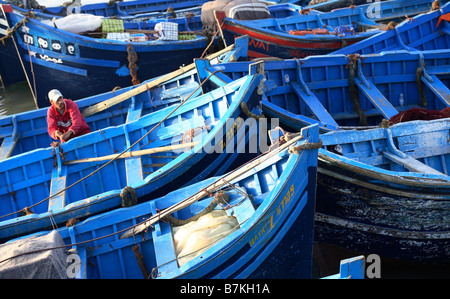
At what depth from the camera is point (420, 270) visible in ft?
20.8

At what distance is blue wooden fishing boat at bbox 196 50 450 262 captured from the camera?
548 cm

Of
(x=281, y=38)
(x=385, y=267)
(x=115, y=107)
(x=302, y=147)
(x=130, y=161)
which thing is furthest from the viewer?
(x=281, y=38)

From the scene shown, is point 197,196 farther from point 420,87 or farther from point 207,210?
point 420,87

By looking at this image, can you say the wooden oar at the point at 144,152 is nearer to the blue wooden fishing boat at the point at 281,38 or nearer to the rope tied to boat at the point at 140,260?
the rope tied to boat at the point at 140,260

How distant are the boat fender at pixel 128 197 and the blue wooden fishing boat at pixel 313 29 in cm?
574

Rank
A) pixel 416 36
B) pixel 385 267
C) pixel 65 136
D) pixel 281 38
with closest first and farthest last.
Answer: pixel 385 267
pixel 65 136
pixel 281 38
pixel 416 36

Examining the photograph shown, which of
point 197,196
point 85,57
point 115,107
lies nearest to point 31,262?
point 197,196

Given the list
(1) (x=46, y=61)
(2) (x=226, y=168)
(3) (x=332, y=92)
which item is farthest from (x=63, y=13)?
(2) (x=226, y=168)

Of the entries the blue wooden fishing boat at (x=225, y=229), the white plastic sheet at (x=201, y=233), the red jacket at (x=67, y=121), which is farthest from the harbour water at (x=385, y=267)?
the red jacket at (x=67, y=121)

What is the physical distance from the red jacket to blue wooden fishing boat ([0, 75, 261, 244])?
47 centimetres

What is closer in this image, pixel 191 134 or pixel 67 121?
pixel 191 134

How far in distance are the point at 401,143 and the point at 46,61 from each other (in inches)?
287

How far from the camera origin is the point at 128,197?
17.7ft

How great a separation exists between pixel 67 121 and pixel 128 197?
8.03 ft
